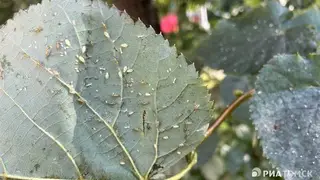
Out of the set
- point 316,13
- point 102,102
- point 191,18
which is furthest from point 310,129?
point 191,18

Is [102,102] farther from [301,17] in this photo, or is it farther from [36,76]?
[301,17]

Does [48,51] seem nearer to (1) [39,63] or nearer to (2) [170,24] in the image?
(1) [39,63]

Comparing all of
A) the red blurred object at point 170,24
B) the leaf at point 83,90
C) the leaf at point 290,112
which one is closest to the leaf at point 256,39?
the leaf at point 290,112

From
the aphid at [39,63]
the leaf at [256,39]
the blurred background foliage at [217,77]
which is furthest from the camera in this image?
the blurred background foliage at [217,77]

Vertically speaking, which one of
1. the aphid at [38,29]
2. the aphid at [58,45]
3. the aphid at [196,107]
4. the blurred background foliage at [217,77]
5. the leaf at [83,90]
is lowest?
the blurred background foliage at [217,77]

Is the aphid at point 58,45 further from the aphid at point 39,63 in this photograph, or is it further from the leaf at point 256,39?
the leaf at point 256,39

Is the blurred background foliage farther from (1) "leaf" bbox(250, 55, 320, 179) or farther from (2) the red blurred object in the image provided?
(1) "leaf" bbox(250, 55, 320, 179)
